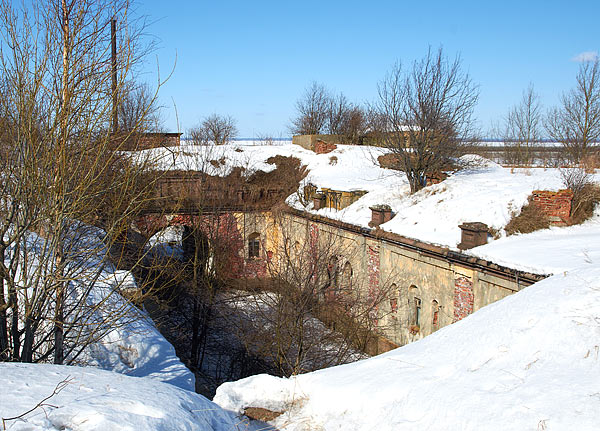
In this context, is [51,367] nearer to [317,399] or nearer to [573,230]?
[317,399]

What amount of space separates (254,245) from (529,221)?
14.3m

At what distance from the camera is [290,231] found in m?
20.7

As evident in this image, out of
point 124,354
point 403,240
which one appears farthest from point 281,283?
point 124,354

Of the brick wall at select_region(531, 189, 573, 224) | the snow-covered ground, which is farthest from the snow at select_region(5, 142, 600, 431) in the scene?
the brick wall at select_region(531, 189, 573, 224)

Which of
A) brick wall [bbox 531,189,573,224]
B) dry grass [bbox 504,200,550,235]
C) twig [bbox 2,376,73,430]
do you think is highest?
brick wall [bbox 531,189,573,224]

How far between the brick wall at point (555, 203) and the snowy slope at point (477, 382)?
8005mm

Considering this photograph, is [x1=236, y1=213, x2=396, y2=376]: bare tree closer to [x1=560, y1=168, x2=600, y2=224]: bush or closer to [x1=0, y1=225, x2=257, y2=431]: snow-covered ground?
[x1=560, y1=168, x2=600, y2=224]: bush

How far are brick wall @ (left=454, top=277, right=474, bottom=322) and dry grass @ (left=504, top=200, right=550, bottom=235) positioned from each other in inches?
80.0

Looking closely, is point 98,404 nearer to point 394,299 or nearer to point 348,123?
point 394,299

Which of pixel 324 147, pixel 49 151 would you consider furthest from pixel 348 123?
pixel 49 151

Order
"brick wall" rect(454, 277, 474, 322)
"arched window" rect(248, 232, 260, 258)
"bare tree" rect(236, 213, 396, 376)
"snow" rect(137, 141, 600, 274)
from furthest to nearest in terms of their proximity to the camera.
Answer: "arched window" rect(248, 232, 260, 258)
"bare tree" rect(236, 213, 396, 376)
"brick wall" rect(454, 277, 474, 322)
"snow" rect(137, 141, 600, 274)

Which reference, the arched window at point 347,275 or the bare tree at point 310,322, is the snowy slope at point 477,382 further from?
the arched window at point 347,275

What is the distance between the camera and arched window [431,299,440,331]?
477 inches

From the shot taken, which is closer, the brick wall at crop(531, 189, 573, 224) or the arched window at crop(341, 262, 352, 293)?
the brick wall at crop(531, 189, 573, 224)
